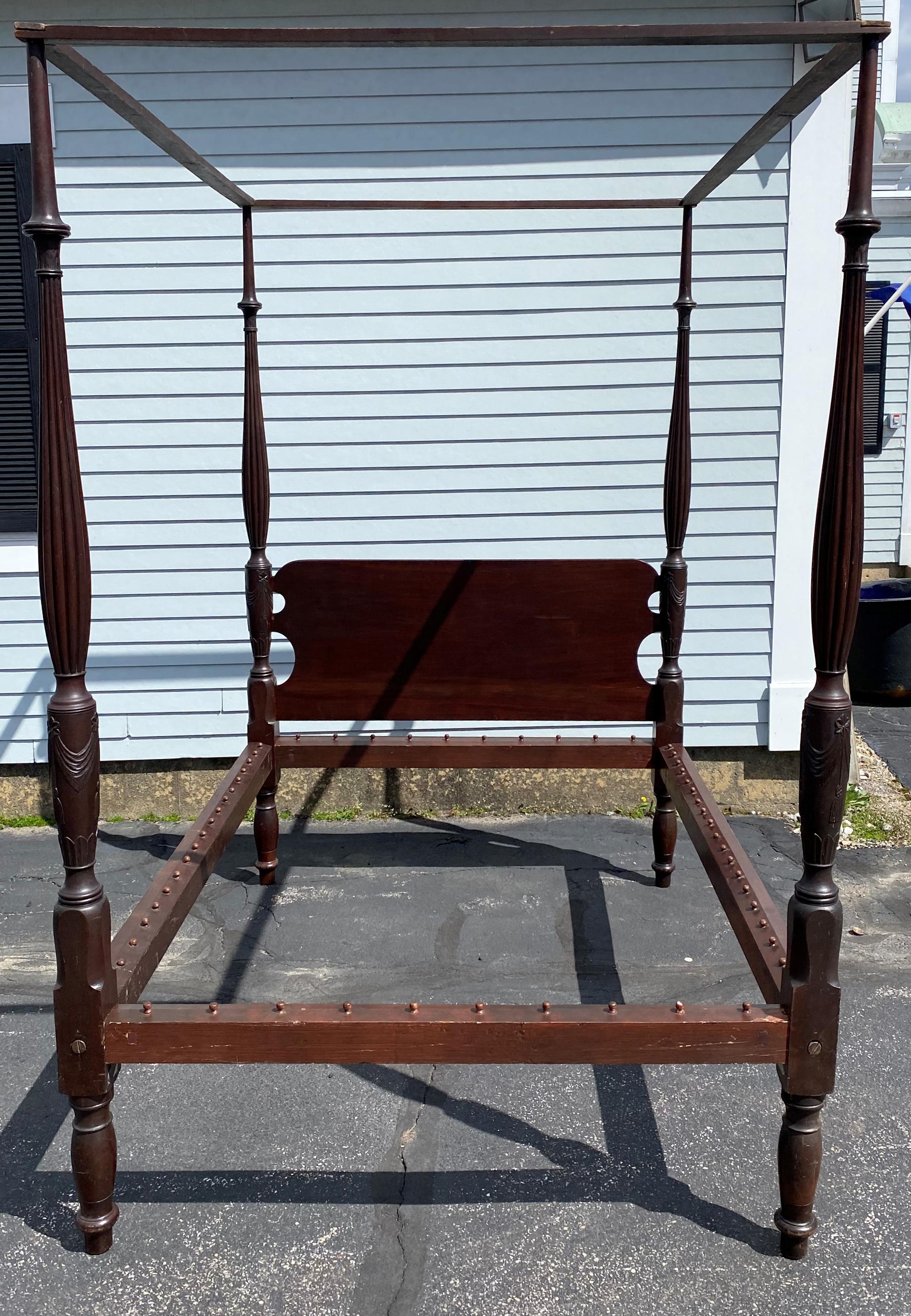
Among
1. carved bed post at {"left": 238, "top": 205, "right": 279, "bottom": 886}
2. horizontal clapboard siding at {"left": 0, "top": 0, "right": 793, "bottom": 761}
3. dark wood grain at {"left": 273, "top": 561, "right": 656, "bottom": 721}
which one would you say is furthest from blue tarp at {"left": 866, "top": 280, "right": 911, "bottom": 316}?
carved bed post at {"left": 238, "top": 205, "right": 279, "bottom": 886}

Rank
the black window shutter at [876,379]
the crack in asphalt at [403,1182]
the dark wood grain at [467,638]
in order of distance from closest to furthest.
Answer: the crack in asphalt at [403,1182] → the dark wood grain at [467,638] → the black window shutter at [876,379]

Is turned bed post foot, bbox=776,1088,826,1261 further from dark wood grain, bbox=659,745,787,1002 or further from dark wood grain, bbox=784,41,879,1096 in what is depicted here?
dark wood grain, bbox=659,745,787,1002

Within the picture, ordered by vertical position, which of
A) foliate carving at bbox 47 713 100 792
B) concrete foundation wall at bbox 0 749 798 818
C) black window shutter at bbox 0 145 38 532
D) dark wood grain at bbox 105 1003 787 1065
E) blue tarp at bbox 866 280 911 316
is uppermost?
blue tarp at bbox 866 280 911 316

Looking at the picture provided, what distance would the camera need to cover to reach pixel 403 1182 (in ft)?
7.24

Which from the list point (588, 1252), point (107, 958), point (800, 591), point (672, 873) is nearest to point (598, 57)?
point (800, 591)

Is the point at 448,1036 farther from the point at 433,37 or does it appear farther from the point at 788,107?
the point at 788,107

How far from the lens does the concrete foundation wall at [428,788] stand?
4355mm

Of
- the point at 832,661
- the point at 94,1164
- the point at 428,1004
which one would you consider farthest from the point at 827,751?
the point at 94,1164

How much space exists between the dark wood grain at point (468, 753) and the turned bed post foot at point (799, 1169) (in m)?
1.59

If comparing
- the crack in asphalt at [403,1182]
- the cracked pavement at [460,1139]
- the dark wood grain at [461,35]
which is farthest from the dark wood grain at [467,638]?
the dark wood grain at [461,35]

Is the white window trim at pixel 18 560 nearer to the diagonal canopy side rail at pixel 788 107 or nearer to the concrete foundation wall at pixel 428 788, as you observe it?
the concrete foundation wall at pixel 428 788

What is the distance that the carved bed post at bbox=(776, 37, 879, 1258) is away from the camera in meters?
1.77

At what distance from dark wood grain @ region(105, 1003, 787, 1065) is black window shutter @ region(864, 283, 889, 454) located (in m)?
7.25

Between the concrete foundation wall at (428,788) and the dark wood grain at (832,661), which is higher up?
the dark wood grain at (832,661)
